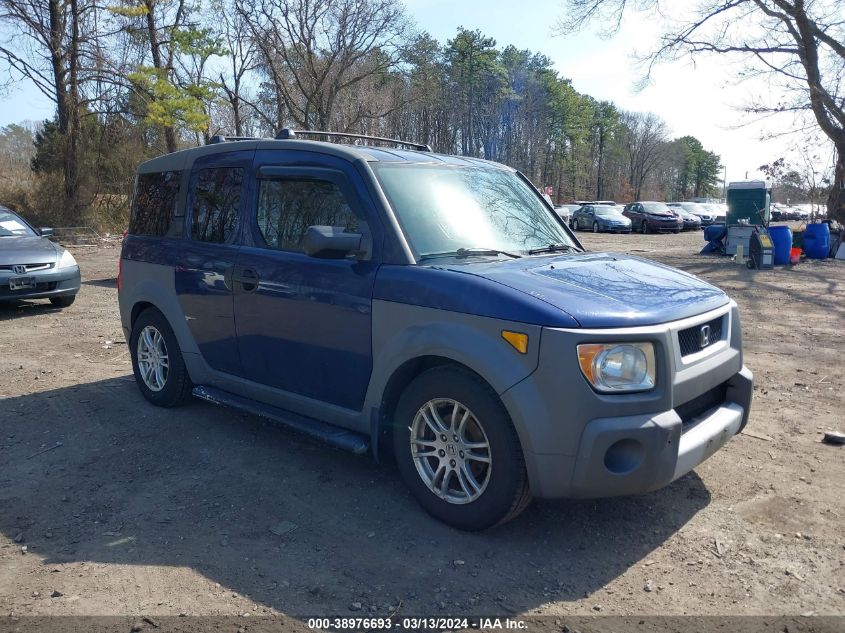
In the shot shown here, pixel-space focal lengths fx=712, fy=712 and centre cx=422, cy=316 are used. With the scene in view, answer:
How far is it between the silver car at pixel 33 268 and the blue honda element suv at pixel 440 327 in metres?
5.48

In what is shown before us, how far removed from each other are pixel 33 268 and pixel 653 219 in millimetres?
30917

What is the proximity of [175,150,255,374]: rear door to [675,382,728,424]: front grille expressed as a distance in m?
2.90

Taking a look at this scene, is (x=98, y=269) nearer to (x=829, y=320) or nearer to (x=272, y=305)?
(x=272, y=305)

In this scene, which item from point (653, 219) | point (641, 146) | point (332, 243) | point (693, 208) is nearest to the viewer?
point (332, 243)

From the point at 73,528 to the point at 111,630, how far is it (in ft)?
3.63

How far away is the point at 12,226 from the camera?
11.1 metres

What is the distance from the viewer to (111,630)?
292cm

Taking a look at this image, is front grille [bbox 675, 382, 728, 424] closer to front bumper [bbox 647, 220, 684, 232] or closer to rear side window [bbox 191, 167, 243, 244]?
rear side window [bbox 191, 167, 243, 244]

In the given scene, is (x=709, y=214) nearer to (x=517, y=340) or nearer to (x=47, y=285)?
(x=47, y=285)

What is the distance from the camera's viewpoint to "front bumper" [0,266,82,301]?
9.80 metres

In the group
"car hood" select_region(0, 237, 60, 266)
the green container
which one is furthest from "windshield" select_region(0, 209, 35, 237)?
the green container

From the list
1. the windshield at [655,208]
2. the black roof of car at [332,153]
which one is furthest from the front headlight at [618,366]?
the windshield at [655,208]

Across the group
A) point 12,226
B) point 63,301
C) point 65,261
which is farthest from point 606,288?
point 12,226

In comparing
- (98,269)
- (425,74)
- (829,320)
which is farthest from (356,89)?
(829,320)
